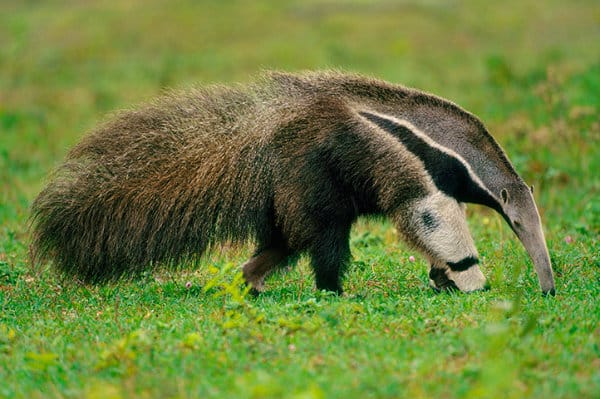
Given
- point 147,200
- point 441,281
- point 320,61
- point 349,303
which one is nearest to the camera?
point 349,303

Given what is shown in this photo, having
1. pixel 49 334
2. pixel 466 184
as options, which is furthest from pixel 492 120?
pixel 49 334

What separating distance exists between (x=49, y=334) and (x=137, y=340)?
1225 millimetres

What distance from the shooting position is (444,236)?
7297mm

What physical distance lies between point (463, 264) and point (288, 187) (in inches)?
65.4

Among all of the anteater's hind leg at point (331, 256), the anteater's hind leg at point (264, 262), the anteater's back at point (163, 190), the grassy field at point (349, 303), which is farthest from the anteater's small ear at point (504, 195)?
the anteater's hind leg at point (264, 262)

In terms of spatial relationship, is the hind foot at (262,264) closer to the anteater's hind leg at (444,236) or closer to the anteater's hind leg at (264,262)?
the anteater's hind leg at (264,262)

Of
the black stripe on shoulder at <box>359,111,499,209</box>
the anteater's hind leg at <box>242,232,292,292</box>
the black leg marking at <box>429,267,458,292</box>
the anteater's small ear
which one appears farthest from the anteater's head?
the anteater's hind leg at <box>242,232,292,292</box>

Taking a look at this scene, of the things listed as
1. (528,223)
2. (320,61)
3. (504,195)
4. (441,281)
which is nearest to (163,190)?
(441,281)

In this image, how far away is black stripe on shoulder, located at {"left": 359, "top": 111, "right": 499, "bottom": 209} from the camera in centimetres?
728

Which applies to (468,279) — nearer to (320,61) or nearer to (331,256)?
(331,256)

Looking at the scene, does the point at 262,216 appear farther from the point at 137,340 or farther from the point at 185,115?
the point at 137,340

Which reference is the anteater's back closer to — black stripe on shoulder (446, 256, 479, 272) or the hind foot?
the hind foot

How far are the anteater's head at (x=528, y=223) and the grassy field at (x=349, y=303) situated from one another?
24cm

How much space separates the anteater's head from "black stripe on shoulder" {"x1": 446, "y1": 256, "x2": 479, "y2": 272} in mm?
458
